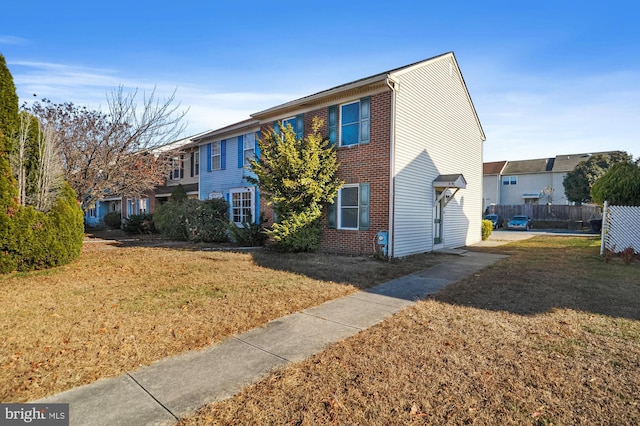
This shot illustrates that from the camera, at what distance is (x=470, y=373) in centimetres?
338

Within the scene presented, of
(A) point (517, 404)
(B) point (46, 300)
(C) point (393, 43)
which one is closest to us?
(A) point (517, 404)

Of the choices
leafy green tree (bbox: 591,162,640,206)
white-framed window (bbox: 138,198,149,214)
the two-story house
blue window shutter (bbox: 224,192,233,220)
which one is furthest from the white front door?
white-framed window (bbox: 138,198,149,214)

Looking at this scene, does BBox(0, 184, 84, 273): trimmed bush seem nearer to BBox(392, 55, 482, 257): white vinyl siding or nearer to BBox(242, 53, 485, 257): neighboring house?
BBox(242, 53, 485, 257): neighboring house

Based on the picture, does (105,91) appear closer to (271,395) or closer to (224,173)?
(224,173)

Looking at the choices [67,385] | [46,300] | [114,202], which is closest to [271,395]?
[67,385]

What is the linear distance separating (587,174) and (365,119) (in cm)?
3261

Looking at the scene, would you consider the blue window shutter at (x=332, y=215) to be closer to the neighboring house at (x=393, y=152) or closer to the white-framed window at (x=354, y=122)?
the neighboring house at (x=393, y=152)

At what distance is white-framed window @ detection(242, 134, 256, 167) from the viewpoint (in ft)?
51.6

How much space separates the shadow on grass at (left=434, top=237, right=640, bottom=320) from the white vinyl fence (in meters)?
1.36

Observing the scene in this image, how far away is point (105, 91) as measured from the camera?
13562mm

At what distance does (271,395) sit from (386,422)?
1.04m

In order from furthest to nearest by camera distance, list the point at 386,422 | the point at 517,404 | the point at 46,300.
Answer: the point at 46,300
the point at 517,404
the point at 386,422

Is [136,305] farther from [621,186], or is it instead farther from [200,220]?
[621,186]

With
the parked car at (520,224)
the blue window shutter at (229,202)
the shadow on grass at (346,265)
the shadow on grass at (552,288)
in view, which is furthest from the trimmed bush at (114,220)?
the parked car at (520,224)
